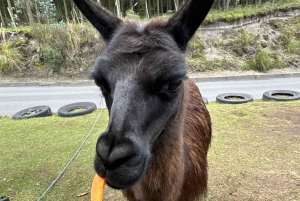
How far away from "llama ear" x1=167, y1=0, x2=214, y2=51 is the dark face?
0.37ft

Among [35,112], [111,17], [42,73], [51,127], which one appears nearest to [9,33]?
[42,73]

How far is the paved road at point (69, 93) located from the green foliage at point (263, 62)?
1593 mm

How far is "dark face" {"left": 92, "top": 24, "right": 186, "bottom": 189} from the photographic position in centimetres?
144

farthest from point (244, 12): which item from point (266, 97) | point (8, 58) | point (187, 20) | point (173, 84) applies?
point (173, 84)

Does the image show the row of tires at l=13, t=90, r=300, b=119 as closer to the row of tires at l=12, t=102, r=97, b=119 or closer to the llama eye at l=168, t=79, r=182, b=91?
the row of tires at l=12, t=102, r=97, b=119

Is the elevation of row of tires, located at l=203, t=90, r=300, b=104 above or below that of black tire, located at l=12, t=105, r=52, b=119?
below

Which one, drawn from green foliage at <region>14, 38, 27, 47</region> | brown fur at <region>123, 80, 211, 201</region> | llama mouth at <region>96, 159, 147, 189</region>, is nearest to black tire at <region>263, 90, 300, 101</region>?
brown fur at <region>123, 80, 211, 201</region>

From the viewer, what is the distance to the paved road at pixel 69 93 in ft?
30.4

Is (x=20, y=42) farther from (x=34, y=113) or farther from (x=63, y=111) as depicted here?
(x=63, y=111)

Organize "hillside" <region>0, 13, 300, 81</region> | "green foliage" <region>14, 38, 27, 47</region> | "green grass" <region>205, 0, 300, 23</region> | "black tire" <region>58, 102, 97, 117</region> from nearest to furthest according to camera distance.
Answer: "black tire" <region>58, 102, 97, 117</region> → "hillside" <region>0, 13, 300, 81</region> → "green foliage" <region>14, 38, 27, 47</region> → "green grass" <region>205, 0, 300, 23</region>

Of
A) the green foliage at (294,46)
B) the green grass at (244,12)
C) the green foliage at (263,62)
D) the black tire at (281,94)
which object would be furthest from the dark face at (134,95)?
the green foliage at (294,46)

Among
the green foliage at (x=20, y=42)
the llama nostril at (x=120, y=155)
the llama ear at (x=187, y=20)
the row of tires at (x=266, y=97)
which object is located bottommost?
the row of tires at (x=266, y=97)

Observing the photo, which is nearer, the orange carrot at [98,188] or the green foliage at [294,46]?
the orange carrot at [98,188]

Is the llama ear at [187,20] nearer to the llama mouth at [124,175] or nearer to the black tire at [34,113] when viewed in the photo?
the llama mouth at [124,175]
